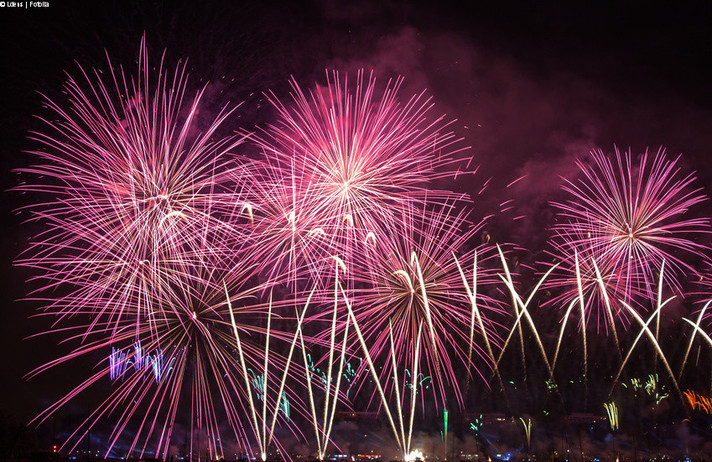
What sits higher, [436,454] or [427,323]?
[427,323]

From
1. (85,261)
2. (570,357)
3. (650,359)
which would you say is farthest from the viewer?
(570,357)

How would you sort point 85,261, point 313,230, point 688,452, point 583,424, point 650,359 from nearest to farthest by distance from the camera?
point 85,261
point 313,230
point 650,359
point 688,452
point 583,424

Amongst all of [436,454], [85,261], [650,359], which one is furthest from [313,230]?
[436,454]

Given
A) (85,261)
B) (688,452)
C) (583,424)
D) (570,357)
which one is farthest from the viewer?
(583,424)

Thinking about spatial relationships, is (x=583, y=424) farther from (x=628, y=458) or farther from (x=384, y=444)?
(x=384, y=444)

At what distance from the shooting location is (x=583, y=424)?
82375 millimetres

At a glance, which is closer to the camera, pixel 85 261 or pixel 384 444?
pixel 85 261

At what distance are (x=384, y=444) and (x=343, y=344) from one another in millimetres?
72667

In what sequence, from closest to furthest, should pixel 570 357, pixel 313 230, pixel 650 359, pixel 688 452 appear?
pixel 313 230 < pixel 650 359 < pixel 570 357 < pixel 688 452

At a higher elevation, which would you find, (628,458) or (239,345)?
(239,345)

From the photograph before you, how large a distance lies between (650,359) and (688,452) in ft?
96.8

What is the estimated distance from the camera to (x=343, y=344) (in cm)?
2303

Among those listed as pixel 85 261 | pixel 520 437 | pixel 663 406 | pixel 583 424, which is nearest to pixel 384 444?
pixel 520 437

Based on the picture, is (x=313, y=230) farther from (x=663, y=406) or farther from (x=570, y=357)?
(x=663, y=406)
